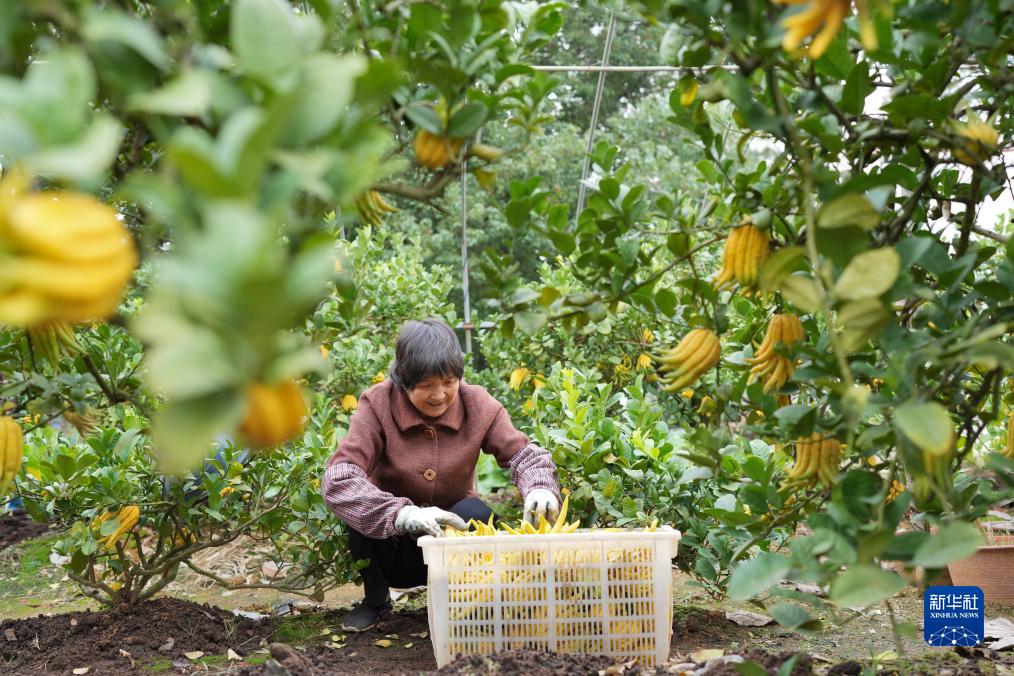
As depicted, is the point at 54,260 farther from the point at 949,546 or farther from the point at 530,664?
the point at 530,664

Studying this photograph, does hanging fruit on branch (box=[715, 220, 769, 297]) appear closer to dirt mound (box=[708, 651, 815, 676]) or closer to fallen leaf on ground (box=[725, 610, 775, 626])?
dirt mound (box=[708, 651, 815, 676])

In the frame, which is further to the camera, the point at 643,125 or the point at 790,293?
the point at 643,125

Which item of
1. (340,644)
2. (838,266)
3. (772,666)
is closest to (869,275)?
(838,266)

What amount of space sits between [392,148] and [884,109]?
0.79 meters

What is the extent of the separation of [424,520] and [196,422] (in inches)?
80.0

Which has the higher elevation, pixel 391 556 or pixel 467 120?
pixel 467 120

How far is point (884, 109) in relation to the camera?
1.51 meters

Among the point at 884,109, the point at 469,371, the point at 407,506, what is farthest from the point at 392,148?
the point at 469,371

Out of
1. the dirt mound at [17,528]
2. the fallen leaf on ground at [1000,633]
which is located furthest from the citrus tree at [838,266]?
the dirt mound at [17,528]

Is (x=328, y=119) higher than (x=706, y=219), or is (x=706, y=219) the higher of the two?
(x=706, y=219)

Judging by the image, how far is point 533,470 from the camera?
2975 millimetres

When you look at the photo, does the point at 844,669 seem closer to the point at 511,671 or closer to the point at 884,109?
the point at 511,671

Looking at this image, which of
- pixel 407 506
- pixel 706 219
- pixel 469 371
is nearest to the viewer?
pixel 706 219

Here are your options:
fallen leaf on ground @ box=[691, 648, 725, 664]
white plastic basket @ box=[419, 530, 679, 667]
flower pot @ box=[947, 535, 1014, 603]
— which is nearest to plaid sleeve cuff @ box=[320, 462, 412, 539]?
white plastic basket @ box=[419, 530, 679, 667]
